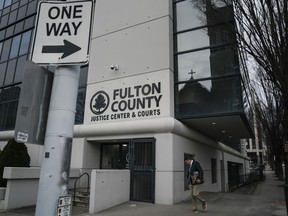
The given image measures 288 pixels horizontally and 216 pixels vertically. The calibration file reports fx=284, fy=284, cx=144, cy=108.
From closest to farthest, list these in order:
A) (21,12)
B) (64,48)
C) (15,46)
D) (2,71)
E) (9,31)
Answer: (64,48)
(15,46)
(2,71)
(21,12)
(9,31)

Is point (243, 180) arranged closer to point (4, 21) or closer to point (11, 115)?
point (11, 115)

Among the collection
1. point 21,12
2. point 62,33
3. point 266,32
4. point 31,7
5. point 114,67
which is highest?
point 21,12

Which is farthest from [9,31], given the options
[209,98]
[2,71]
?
[209,98]

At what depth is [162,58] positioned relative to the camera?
13.3 metres

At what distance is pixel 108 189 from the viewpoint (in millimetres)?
10836

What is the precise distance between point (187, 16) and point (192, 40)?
54.8 inches

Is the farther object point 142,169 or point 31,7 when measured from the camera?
point 31,7

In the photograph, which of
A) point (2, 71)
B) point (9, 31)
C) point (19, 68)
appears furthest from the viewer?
point (9, 31)

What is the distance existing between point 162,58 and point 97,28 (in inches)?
193

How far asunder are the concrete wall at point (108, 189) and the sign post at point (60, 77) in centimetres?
752

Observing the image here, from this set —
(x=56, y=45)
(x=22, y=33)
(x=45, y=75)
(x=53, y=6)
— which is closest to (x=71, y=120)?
(x=45, y=75)

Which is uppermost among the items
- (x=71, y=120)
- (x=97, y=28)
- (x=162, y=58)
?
(x=97, y=28)

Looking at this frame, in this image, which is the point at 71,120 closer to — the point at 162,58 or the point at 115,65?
the point at 162,58

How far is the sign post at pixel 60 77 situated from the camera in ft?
8.86
